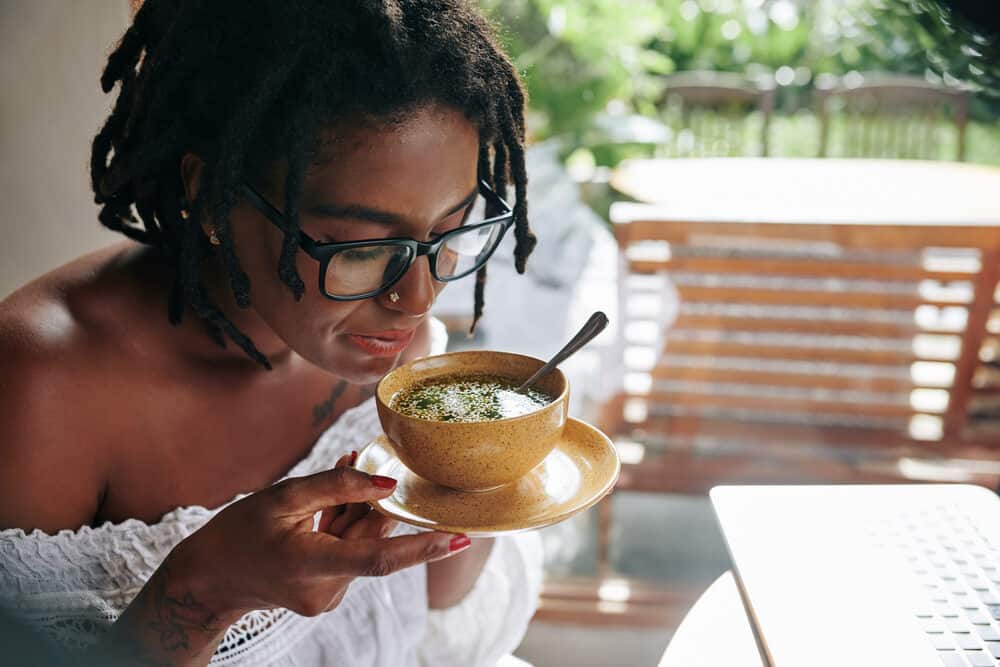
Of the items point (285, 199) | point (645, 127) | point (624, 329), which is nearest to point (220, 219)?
point (285, 199)

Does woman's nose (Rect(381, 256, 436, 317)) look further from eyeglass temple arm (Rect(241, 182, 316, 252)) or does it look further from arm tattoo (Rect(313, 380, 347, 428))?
arm tattoo (Rect(313, 380, 347, 428))

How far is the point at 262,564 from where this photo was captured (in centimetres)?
75

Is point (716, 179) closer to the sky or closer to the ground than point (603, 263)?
closer to the sky

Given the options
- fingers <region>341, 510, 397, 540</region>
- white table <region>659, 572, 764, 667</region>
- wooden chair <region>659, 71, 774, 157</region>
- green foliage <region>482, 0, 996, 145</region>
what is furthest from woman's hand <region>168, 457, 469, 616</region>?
wooden chair <region>659, 71, 774, 157</region>

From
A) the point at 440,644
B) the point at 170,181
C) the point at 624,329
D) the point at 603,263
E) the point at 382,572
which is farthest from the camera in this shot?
the point at 603,263

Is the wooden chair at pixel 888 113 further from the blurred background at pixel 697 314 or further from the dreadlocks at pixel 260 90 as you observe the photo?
the dreadlocks at pixel 260 90

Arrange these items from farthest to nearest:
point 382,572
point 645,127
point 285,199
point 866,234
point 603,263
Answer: point 645,127 → point 603,263 → point 866,234 → point 285,199 → point 382,572

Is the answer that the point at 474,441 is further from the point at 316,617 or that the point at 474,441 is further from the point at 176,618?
the point at 316,617

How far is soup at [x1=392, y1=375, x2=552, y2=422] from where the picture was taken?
87 cm

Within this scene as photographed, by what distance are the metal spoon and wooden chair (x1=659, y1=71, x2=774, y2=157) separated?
3.10 meters

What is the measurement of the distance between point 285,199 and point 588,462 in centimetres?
41

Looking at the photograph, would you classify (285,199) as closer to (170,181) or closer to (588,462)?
(170,181)

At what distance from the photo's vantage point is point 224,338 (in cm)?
115

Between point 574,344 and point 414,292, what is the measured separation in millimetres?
183
